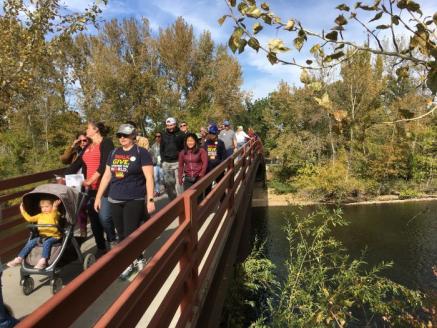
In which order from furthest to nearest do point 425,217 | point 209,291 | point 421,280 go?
point 425,217 → point 421,280 → point 209,291

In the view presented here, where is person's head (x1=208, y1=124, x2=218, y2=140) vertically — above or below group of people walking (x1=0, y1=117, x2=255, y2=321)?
above

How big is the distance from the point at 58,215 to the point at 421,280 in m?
15.3

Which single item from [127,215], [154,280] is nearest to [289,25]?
[154,280]

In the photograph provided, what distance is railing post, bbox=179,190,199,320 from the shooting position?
3.33m

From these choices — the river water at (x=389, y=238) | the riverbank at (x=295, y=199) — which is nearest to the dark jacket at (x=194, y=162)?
the river water at (x=389, y=238)

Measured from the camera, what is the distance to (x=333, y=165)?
114ft

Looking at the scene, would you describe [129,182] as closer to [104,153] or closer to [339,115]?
[104,153]

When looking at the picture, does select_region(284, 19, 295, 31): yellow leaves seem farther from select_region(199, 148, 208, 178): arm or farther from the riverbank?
the riverbank

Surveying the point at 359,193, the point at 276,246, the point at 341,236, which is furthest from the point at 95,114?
the point at 359,193

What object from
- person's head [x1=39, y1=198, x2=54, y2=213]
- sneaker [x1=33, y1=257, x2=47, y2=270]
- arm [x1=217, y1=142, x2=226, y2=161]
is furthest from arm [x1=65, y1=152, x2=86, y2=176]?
arm [x1=217, y1=142, x2=226, y2=161]

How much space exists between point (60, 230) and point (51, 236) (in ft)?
0.37

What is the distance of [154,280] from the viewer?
2559 mm

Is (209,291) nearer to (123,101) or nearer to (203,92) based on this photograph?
(123,101)

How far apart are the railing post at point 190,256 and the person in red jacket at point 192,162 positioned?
3.22m
